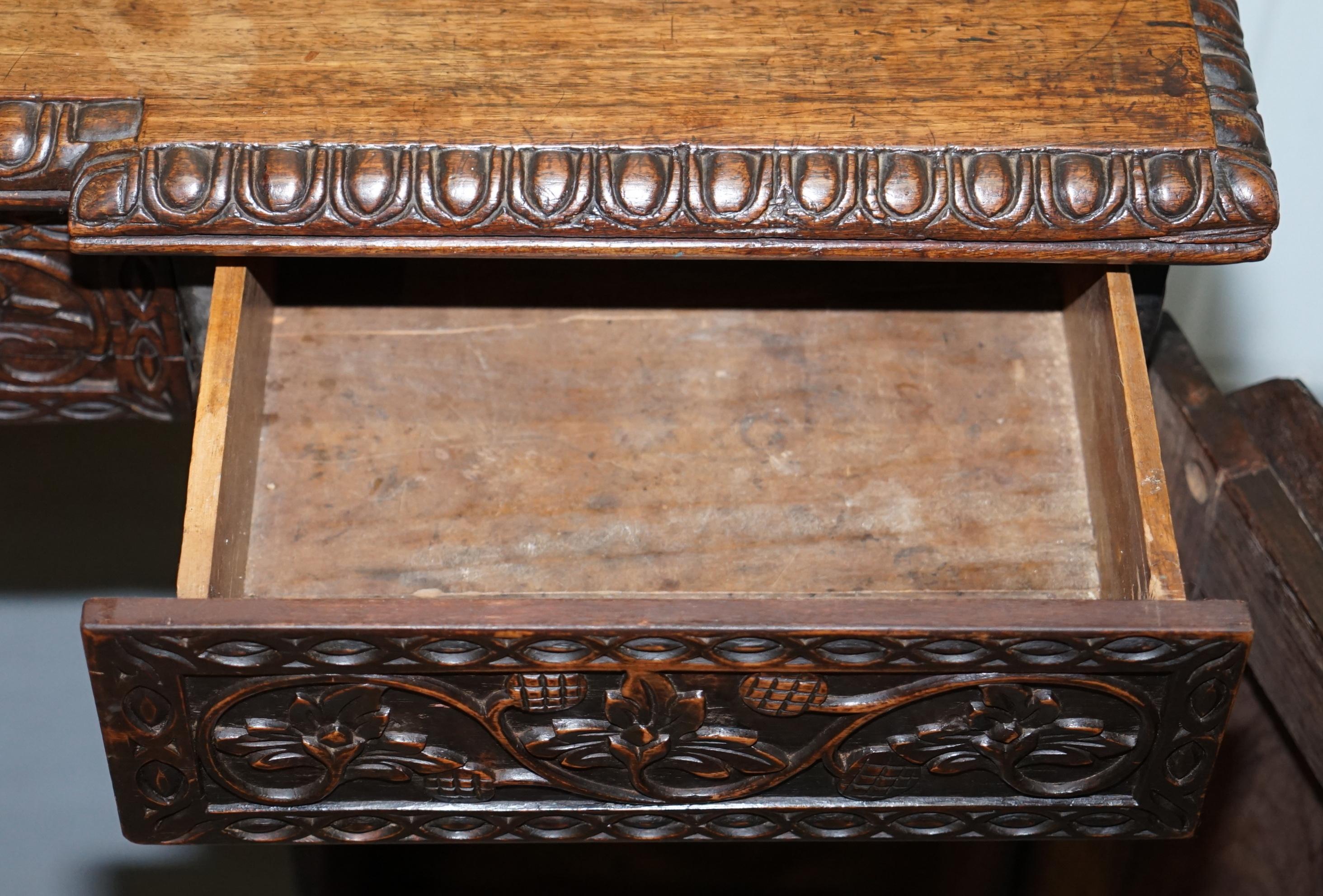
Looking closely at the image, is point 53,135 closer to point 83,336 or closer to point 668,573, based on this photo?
point 83,336

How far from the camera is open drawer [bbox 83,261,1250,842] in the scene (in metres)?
0.78

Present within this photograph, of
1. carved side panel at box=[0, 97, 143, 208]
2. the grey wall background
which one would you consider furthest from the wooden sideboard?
the grey wall background

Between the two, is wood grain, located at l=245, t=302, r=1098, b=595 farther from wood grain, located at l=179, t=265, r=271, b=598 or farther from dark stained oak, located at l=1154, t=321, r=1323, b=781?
dark stained oak, located at l=1154, t=321, r=1323, b=781

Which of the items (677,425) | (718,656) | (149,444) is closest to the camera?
(718,656)

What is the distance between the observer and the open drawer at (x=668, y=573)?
0.78 m

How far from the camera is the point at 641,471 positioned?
1025mm

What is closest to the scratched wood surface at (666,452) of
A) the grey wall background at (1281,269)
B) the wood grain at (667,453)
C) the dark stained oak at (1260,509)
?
the wood grain at (667,453)

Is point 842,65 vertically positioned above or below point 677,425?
above

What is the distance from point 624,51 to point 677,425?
0.27 m

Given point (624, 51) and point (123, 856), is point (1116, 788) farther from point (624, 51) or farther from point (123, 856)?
point (123, 856)

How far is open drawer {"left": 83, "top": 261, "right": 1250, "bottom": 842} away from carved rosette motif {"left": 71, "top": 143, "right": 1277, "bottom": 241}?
11 centimetres

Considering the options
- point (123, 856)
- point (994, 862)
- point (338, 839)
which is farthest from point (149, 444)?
point (994, 862)

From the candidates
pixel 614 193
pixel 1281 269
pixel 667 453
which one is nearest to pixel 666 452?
pixel 667 453

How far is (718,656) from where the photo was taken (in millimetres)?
787
